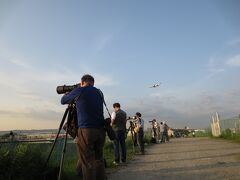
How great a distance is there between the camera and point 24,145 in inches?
271

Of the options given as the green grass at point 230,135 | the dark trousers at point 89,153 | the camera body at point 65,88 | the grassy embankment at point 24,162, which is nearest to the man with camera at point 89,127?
the dark trousers at point 89,153

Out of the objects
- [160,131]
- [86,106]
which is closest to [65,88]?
[86,106]

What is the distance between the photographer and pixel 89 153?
18.3ft

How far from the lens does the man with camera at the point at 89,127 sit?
18.2ft

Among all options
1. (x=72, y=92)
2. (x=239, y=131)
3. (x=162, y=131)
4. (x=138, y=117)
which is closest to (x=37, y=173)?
(x=72, y=92)

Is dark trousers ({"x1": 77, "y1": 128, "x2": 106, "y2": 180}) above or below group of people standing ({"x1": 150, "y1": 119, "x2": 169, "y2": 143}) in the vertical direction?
A: below

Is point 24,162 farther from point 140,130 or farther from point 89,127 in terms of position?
point 140,130

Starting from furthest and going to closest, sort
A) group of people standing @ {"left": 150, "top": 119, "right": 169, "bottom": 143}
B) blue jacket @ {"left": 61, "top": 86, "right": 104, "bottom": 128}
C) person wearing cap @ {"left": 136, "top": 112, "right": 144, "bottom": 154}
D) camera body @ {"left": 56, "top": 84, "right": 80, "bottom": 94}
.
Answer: group of people standing @ {"left": 150, "top": 119, "right": 169, "bottom": 143}, person wearing cap @ {"left": 136, "top": 112, "right": 144, "bottom": 154}, camera body @ {"left": 56, "top": 84, "right": 80, "bottom": 94}, blue jacket @ {"left": 61, "top": 86, "right": 104, "bottom": 128}

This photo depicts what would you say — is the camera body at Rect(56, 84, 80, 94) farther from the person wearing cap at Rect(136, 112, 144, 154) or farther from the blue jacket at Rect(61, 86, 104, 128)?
the person wearing cap at Rect(136, 112, 144, 154)

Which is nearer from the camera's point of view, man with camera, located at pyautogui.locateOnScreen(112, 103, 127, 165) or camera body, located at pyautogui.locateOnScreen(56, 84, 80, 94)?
camera body, located at pyautogui.locateOnScreen(56, 84, 80, 94)

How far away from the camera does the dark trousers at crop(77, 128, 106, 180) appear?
5.49m

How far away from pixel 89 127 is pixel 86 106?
0.34 meters

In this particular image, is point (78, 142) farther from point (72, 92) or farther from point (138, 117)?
point (138, 117)

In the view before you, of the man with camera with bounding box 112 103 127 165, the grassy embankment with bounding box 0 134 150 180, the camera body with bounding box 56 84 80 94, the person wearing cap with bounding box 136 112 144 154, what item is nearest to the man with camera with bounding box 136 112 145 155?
the person wearing cap with bounding box 136 112 144 154
